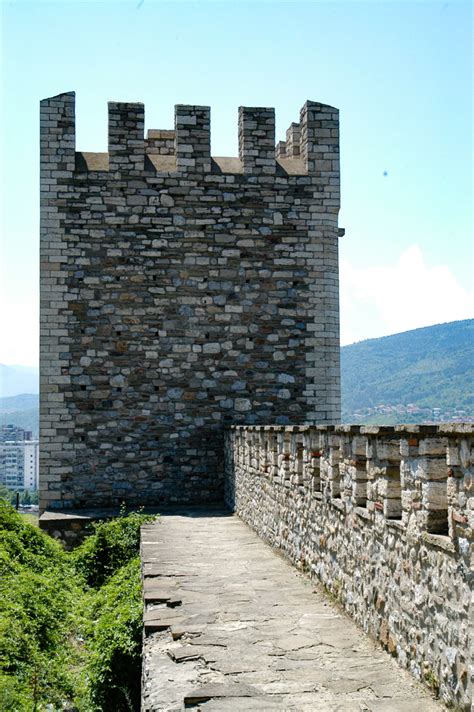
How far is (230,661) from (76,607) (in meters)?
4.93

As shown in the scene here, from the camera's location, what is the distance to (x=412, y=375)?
79.1 m

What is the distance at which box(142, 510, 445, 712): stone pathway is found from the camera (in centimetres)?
355

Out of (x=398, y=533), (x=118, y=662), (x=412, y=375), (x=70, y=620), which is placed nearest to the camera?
(x=398, y=533)

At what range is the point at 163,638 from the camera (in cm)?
471

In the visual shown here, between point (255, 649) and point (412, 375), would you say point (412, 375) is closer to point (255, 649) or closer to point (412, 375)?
point (412, 375)

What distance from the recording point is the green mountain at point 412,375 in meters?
68.5

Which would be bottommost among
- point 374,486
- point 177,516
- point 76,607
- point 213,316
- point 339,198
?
point 76,607

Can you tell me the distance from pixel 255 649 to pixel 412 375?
76682 millimetres

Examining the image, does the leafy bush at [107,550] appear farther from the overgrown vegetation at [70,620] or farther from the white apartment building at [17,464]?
the white apartment building at [17,464]

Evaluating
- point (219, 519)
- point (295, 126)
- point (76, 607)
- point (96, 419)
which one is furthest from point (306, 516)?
point (295, 126)

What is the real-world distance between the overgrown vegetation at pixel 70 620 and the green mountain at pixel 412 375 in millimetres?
51569

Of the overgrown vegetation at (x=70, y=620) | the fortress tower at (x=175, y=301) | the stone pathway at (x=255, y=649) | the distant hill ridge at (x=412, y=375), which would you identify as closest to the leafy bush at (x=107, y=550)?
the overgrown vegetation at (x=70, y=620)

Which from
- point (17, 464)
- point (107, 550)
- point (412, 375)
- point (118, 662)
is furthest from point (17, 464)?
point (118, 662)

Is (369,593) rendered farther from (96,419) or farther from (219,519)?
(96,419)
